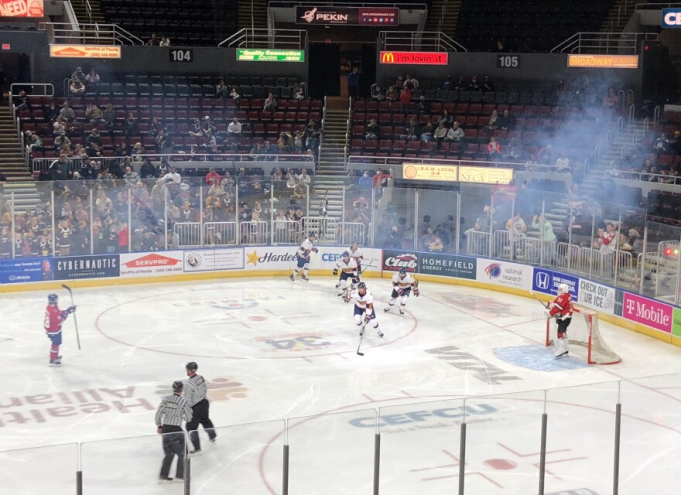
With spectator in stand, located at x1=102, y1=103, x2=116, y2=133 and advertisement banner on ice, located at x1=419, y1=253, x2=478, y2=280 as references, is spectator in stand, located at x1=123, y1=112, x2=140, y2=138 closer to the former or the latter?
spectator in stand, located at x1=102, y1=103, x2=116, y2=133

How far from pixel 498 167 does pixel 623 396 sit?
18.3 m

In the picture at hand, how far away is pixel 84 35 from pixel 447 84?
38.6ft

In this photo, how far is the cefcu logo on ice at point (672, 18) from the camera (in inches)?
1140

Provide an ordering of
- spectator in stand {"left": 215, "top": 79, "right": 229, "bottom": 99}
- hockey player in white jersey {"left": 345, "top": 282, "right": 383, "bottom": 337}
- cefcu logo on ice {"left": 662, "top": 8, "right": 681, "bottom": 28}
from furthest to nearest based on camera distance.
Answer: spectator in stand {"left": 215, "top": 79, "right": 229, "bottom": 99}
cefcu logo on ice {"left": 662, "top": 8, "right": 681, "bottom": 28}
hockey player in white jersey {"left": 345, "top": 282, "right": 383, "bottom": 337}

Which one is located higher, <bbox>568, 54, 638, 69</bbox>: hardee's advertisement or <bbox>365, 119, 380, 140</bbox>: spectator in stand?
<bbox>568, 54, 638, 69</bbox>: hardee's advertisement

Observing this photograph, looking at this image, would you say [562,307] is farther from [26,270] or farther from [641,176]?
[26,270]

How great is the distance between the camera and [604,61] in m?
30.6

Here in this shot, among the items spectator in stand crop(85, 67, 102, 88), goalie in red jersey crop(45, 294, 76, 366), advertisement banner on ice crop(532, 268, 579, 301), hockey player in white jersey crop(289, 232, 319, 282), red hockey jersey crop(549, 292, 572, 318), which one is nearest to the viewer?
goalie in red jersey crop(45, 294, 76, 366)

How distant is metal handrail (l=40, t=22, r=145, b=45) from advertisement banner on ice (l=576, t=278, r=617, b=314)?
55.5ft

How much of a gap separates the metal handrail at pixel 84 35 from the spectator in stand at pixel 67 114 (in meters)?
2.34

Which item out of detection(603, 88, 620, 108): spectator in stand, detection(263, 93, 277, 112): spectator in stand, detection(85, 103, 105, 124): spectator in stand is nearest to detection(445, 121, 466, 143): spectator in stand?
detection(603, 88, 620, 108): spectator in stand

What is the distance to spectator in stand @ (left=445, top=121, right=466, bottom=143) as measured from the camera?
30.0 m

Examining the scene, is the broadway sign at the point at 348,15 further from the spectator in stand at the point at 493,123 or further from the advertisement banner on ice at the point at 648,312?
the advertisement banner on ice at the point at 648,312

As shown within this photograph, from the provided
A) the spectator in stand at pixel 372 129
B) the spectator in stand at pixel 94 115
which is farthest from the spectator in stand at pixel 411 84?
the spectator in stand at pixel 94 115
